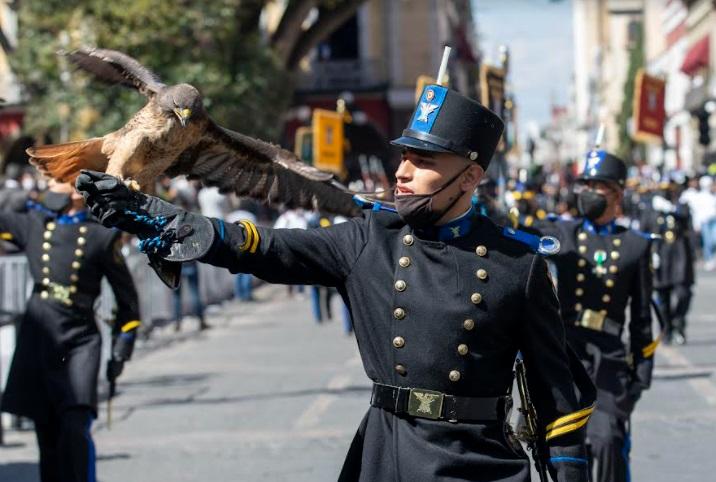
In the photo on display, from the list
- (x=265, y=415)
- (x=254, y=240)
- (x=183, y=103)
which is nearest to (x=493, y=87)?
(x=265, y=415)

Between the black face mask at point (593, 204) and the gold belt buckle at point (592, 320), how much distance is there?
1.87 feet

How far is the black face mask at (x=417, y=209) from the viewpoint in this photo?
5.21 meters

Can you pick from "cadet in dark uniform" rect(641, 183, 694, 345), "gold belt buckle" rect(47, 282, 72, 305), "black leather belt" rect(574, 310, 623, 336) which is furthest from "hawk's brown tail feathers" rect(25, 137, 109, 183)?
"cadet in dark uniform" rect(641, 183, 694, 345)

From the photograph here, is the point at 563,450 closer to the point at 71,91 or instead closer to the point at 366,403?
the point at 366,403

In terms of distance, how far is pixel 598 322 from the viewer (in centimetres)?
898

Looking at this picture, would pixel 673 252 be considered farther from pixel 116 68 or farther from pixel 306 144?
pixel 116 68

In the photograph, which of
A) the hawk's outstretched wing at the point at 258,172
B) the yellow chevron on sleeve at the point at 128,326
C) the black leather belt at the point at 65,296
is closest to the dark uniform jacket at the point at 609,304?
the hawk's outstretched wing at the point at 258,172

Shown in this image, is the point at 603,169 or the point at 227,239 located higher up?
the point at 227,239

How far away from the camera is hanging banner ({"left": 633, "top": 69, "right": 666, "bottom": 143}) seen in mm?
28219

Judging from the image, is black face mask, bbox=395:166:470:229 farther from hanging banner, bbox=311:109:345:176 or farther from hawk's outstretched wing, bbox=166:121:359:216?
hanging banner, bbox=311:109:345:176

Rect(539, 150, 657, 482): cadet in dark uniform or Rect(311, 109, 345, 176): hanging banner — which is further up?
Rect(539, 150, 657, 482): cadet in dark uniform

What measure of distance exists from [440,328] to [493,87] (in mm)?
11349

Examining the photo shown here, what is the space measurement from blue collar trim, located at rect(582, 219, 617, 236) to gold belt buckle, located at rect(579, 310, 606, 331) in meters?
0.49

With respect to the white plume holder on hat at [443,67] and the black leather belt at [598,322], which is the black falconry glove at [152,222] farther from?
the black leather belt at [598,322]
